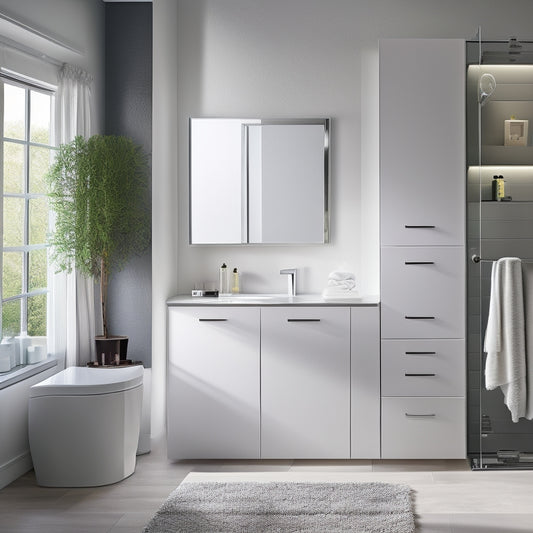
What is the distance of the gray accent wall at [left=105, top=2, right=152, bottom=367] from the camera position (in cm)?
424

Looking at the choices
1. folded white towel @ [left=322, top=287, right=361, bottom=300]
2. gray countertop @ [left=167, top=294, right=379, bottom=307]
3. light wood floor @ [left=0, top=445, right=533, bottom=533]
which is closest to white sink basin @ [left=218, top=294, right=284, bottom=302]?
gray countertop @ [left=167, top=294, right=379, bottom=307]

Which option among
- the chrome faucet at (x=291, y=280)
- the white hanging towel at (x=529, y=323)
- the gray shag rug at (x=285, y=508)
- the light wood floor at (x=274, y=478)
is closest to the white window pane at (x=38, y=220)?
the light wood floor at (x=274, y=478)

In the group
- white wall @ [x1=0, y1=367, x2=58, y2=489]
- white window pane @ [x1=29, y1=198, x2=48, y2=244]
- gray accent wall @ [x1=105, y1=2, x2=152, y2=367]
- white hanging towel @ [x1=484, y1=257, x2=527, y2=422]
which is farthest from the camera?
gray accent wall @ [x1=105, y1=2, x2=152, y2=367]

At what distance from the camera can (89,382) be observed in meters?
3.40

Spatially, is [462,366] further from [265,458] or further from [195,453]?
[195,453]

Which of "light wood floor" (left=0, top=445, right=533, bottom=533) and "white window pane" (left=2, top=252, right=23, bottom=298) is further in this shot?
"white window pane" (left=2, top=252, right=23, bottom=298)

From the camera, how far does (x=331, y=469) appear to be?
3.70 metres

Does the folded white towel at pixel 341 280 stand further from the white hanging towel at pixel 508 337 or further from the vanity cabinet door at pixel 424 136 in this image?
the white hanging towel at pixel 508 337

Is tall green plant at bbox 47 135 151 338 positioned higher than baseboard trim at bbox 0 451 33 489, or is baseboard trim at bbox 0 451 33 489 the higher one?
tall green plant at bbox 47 135 151 338

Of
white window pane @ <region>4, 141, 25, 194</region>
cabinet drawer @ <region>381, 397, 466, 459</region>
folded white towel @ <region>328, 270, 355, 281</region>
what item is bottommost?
cabinet drawer @ <region>381, 397, 466, 459</region>

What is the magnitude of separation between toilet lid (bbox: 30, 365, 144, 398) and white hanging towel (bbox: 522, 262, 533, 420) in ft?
6.53

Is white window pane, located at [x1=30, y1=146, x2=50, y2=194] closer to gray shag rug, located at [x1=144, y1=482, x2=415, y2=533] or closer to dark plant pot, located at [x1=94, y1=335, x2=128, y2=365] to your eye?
dark plant pot, located at [x1=94, y1=335, x2=128, y2=365]

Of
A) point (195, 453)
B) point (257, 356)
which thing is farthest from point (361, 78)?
point (195, 453)

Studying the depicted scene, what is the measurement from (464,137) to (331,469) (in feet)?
6.28
